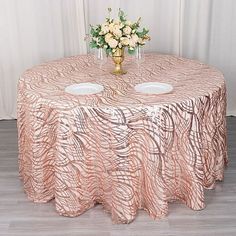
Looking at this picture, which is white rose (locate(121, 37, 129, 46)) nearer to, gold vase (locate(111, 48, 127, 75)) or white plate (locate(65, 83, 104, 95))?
gold vase (locate(111, 48, 127, 75))

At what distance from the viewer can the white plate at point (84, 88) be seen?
2.25 meters

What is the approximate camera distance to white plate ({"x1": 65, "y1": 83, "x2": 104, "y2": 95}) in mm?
2247

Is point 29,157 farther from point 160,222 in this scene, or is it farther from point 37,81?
point 160,222

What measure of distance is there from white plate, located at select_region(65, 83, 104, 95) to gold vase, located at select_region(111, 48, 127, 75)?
27 cm

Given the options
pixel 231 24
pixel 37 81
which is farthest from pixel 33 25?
pixel 231 24

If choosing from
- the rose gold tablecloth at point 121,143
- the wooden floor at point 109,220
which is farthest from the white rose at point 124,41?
the wooden floor at point 109,220

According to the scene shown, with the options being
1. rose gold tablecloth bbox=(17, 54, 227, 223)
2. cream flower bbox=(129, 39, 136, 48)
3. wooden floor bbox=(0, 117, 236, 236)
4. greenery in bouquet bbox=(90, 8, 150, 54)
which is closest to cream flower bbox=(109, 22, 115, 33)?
greenery in bouquet bbox=(90, 8, 150, 54)

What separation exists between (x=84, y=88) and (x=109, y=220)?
759 mm

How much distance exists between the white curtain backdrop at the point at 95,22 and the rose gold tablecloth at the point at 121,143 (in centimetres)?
105

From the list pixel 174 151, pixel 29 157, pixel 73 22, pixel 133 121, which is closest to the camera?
pixel 133 121

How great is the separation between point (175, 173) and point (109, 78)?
0.72 m

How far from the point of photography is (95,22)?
343cm

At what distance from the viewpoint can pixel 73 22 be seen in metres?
3.39

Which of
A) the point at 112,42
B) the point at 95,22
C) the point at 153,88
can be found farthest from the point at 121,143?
the point at 95,22
